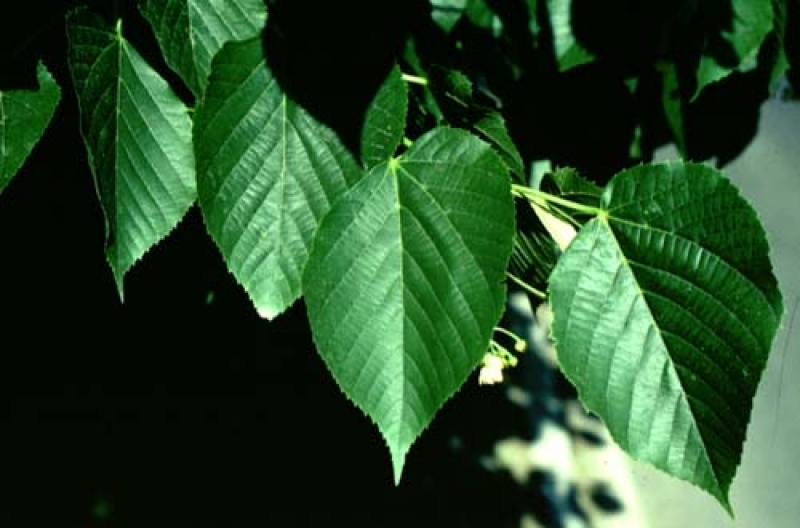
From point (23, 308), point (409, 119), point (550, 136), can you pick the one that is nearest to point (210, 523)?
point (23, 308)

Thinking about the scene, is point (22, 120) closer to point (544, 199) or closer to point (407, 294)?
point (407, 294)

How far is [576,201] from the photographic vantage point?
1341mm

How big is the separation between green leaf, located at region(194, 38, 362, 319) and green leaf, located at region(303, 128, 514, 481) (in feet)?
0.16

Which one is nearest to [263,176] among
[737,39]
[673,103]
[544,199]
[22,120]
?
[22,120]

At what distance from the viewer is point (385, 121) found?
3.70 ft

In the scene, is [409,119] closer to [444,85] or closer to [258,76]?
[444,85]

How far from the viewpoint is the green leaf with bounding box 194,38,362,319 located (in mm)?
1123

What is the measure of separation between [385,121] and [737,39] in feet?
2.66

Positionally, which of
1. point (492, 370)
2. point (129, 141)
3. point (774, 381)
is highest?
point (129, 141)

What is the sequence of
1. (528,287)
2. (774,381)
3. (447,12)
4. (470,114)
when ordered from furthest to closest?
1. (774,381)
2. (447,12)
3. (528,287)
4. (470,114)

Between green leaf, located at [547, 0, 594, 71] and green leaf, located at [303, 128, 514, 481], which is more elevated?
green leaf, located at [547, 0, 594, 71]

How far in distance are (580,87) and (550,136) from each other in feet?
0.49

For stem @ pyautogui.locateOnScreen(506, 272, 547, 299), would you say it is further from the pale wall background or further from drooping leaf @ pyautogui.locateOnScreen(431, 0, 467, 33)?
the pale wall background

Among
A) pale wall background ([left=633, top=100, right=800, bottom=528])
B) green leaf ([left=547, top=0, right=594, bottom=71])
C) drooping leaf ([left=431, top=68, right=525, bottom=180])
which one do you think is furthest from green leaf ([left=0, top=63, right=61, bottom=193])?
pale wall background ([left=633, top=100, right=800, bottom=528])
